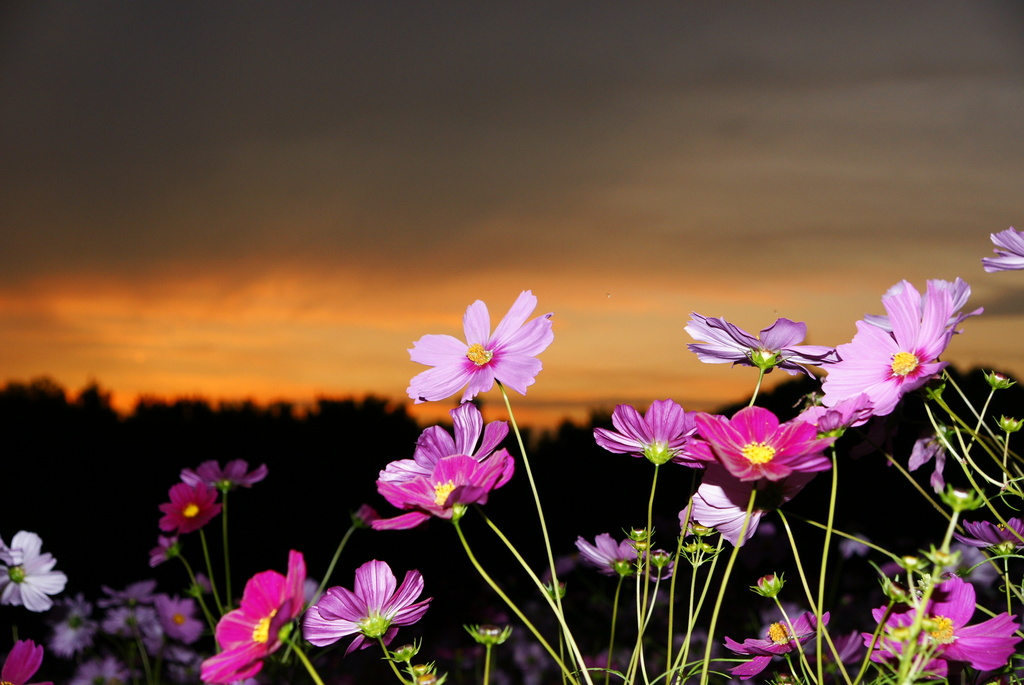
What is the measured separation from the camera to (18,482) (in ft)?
9.89

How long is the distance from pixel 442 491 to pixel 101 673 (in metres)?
1.88

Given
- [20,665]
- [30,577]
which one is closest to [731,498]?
[20,665]

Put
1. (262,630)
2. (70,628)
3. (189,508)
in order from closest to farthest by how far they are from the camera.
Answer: (262,630)
(189,508)
(70,628)

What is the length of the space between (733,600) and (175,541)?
6.88 ft

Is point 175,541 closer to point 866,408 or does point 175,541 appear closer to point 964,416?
point 866,408

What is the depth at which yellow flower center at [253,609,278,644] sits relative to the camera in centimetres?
42

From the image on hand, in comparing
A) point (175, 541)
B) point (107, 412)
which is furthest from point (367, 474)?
point (175, 541)

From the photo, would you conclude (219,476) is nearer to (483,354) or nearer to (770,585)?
(483,354)

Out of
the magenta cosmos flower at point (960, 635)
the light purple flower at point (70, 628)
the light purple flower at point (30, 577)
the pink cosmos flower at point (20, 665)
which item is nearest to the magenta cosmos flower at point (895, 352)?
the magenta cosmos flower at point (960, 635)

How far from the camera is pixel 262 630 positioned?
1.40 ft

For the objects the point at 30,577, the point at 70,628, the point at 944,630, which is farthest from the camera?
the point at 70,628

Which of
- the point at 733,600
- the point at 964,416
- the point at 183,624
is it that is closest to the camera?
the point at 183,624

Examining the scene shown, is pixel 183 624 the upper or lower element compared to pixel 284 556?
upper

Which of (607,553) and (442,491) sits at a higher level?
(442,491)
